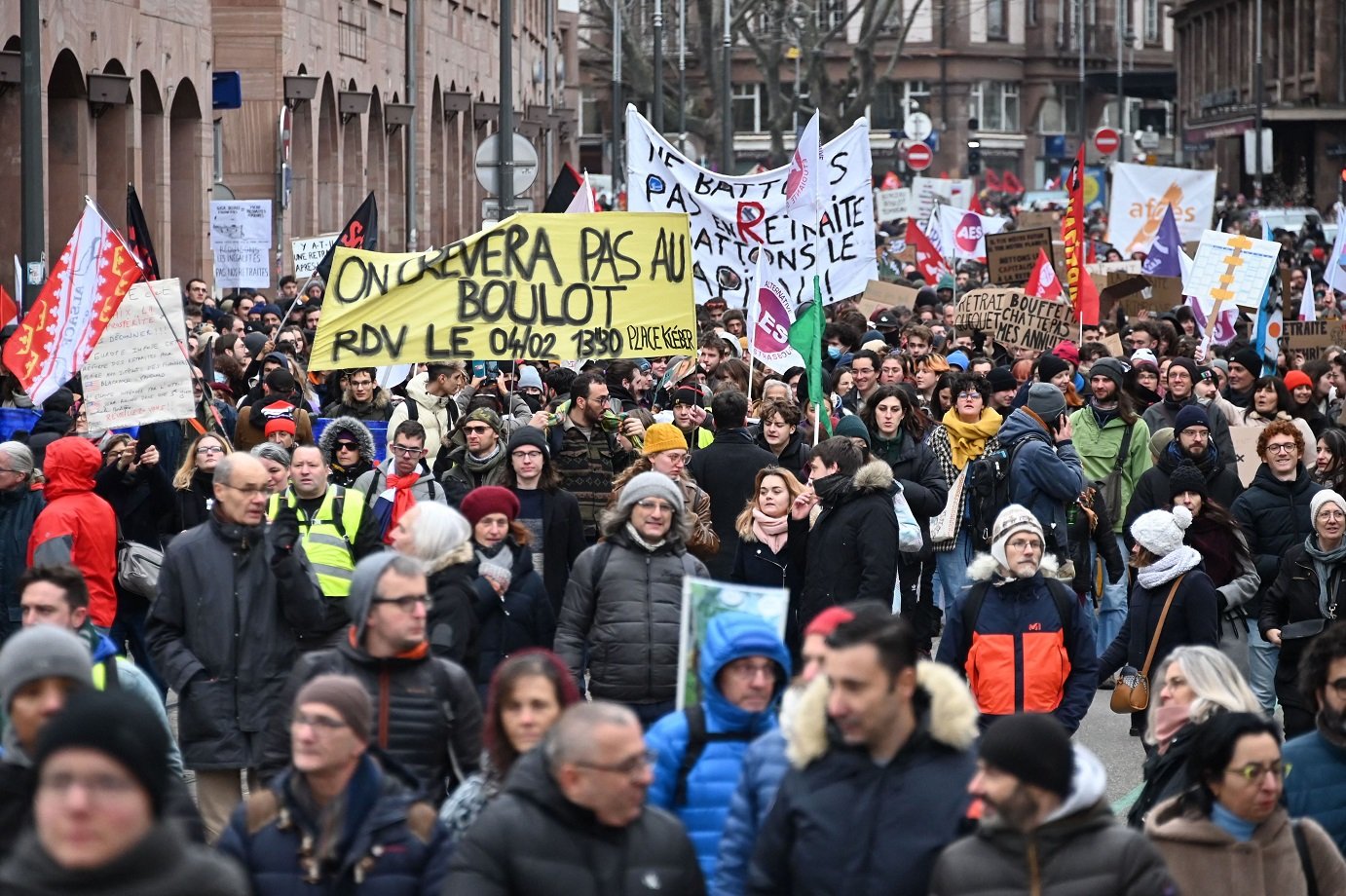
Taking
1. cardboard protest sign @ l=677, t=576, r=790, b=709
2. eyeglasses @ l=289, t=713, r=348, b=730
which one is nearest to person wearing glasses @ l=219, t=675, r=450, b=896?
eyeglasses @ l=289, t=713, r=348, b=730

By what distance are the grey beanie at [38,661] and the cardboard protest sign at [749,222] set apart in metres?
11.3

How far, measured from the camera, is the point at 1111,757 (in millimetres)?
9633

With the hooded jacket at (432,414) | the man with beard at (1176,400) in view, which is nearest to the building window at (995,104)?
the man with beard at (1176,400)

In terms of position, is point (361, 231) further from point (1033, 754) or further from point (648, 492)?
point (1033, 754)

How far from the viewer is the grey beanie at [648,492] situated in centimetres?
750

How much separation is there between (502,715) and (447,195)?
40242mm

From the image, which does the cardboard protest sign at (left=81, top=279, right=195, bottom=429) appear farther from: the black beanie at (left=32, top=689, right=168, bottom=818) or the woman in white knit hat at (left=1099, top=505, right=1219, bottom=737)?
the black beanie at (left=32, top=689, right=168, bottom=818)

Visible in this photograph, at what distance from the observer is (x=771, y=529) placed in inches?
353

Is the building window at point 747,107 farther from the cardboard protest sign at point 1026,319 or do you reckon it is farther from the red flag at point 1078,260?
the cardboard protest sign at point 1026,319

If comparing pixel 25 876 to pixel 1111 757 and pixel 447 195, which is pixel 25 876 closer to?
pixel 1111 757

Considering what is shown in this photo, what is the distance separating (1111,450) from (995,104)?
86549 millimetres

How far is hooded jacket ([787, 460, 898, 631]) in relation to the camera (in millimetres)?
8688

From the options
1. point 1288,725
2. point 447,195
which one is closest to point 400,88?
point 447,195

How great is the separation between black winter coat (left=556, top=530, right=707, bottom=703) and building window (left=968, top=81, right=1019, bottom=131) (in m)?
89.8
